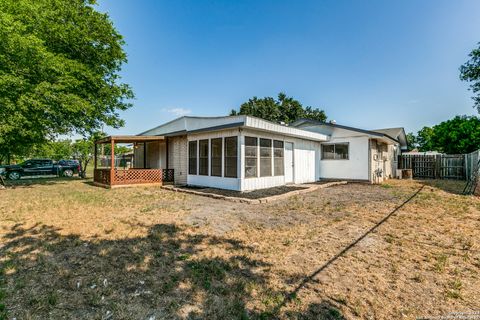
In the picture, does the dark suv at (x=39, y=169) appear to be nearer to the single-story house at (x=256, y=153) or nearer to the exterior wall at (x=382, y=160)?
the single-story house at (x=256, y=153)

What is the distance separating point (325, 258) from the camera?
3.34 meters

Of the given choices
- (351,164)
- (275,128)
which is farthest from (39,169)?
(351,164)

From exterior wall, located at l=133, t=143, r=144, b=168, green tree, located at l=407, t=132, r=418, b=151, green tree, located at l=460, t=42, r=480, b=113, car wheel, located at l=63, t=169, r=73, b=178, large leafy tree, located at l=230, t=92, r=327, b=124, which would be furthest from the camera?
green tree, located at l=407, t=132, r=418, b=151

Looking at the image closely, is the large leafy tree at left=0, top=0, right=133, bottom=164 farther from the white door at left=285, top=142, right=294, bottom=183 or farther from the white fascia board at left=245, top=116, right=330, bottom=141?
the white door at left=285, top=142, right=294, bottom=183

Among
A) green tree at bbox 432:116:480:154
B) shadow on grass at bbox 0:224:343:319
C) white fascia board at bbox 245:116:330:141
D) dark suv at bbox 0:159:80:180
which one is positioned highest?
green tree at bbox 432:116:480:154

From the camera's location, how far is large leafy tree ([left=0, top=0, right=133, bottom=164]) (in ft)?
31.4

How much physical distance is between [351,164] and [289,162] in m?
4.35

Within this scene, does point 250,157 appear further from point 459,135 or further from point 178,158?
point 459,135

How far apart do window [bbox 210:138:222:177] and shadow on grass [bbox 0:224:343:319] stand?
580 cm

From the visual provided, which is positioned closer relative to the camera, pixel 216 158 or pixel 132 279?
pixel 132 279

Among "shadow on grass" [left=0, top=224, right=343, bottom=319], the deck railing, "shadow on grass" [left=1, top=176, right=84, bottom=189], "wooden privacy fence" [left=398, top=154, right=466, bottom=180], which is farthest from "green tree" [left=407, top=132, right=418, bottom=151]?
"shadow on grass" [left=1, top=176, right=84, bottom=189]

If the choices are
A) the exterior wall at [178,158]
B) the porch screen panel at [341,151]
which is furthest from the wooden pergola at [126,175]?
the porch screen panel at [341,151]

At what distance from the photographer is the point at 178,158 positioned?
1254cm

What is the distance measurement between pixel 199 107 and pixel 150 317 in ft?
72.0
